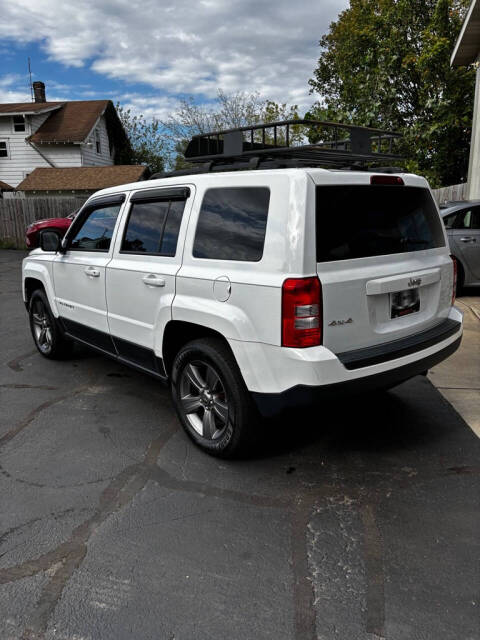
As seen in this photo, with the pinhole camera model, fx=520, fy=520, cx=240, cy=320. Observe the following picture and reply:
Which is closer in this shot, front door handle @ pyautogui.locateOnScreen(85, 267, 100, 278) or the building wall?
front door handle @ pyautogui.locateOnScreen(85, 267, 100, 278)

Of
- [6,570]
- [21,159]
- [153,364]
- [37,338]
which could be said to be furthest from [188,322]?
[21,159]

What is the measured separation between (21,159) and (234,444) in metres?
29.4

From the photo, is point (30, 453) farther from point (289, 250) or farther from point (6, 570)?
point (289, 250)

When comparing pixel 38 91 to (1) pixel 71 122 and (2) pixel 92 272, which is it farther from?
(2) pixel 92 272

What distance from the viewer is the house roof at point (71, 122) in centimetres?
2727

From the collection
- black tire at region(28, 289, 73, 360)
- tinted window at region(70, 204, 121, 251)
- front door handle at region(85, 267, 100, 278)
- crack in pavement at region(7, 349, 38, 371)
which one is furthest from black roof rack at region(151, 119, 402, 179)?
crack in pavement at region(7, 349, 38, 371)

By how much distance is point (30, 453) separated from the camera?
3654 millimetres

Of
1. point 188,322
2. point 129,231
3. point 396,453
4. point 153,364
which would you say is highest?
point 129,231

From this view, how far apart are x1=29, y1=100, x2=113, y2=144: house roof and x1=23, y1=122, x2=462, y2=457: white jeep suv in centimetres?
2576

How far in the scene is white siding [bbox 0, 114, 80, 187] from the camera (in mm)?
27875

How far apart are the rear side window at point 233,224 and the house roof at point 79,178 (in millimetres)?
22594

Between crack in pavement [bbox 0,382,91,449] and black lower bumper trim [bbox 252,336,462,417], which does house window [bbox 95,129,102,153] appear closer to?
crack in pavement [bbox 0,382,91,449]

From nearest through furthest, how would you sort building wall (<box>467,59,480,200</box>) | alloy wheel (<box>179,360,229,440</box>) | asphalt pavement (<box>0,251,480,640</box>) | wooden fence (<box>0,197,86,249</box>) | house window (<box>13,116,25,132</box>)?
asphalt pavement (<box>0,251,480,640</box>) → alloy wheel (<box>179,360,229,440</box>) → building wall (<box>467,59,480,200</box>) → wooden fence (<box>0,197,86,249</box>) → house window (<box>13,116,25,132</box>)

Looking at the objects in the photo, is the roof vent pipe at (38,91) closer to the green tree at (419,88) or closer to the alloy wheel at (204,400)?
the green tree at (419,88)
